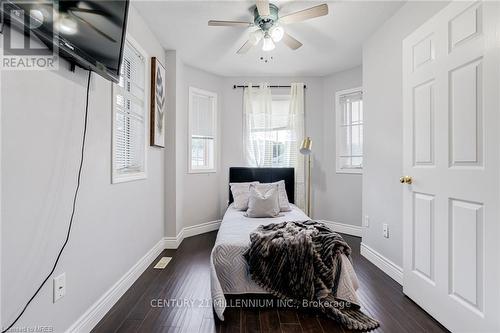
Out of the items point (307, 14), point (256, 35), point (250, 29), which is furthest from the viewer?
point (250, 29)

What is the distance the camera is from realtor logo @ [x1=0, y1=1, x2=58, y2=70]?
3.24ft

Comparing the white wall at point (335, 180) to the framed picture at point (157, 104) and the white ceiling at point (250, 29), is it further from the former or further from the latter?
the framed picture at point (157, 104)

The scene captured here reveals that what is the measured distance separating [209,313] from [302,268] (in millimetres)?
783

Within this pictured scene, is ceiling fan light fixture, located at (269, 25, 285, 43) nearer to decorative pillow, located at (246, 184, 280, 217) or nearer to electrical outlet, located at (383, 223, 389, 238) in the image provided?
decorative pillow, located at (246, 184, 280, 217)

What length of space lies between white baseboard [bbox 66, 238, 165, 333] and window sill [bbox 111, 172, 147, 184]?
84 centimetres

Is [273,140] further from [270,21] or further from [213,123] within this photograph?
[270,21]

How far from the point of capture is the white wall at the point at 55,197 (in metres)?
1.08

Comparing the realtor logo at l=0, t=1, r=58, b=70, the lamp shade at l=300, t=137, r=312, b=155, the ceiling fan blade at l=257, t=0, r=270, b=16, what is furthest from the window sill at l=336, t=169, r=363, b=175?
the realtor logo at l=0, t=1, r=58, b=70

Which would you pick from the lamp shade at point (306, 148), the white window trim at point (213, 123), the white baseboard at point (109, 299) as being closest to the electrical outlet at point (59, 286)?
the white baseboard at point (109, 299)

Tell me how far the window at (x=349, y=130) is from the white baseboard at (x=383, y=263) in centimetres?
128

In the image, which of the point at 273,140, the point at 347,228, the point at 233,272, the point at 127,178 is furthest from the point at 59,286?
the point at 347,228

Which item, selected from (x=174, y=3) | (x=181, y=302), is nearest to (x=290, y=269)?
(x=181, y=302)

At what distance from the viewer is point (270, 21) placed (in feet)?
7.63

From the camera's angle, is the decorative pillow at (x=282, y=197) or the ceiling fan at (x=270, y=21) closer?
the ceiling fan at (x=270, y=21)
